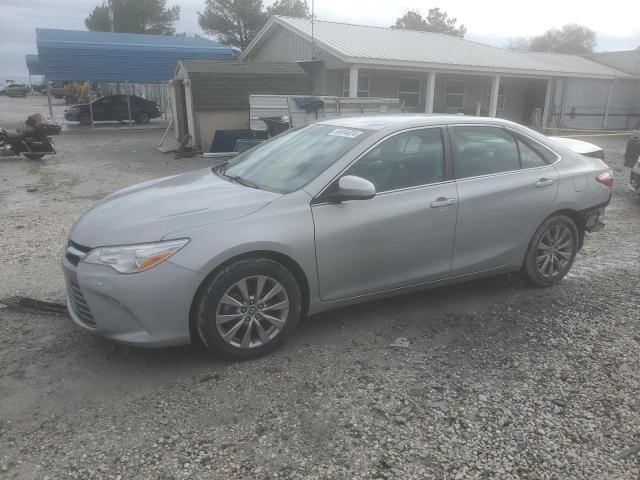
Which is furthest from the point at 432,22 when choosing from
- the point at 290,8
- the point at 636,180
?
the point at 636,180

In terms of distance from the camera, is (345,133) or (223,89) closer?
(345,133)

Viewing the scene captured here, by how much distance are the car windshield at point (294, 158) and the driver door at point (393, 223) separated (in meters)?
0.22

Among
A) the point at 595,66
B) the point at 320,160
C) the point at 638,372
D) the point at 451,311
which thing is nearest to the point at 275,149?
the point at 320,160

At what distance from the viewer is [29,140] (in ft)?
43.2

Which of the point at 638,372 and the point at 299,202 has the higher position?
the point at 299,202

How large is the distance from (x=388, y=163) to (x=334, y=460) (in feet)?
7.20

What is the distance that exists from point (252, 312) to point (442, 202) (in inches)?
66.1

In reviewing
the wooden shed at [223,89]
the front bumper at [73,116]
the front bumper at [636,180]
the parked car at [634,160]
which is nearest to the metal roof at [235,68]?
the wooden shed at [223,89]

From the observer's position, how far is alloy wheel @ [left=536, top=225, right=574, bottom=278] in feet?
15.5

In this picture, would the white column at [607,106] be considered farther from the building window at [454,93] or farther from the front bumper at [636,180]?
the front bumper at [636,180]

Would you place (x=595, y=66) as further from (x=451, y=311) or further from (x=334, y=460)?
(x=334, y=460)

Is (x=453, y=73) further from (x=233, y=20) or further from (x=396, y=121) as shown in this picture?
(x=233, y=20)

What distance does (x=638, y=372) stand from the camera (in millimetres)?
3525

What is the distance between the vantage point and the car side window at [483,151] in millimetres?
4266
